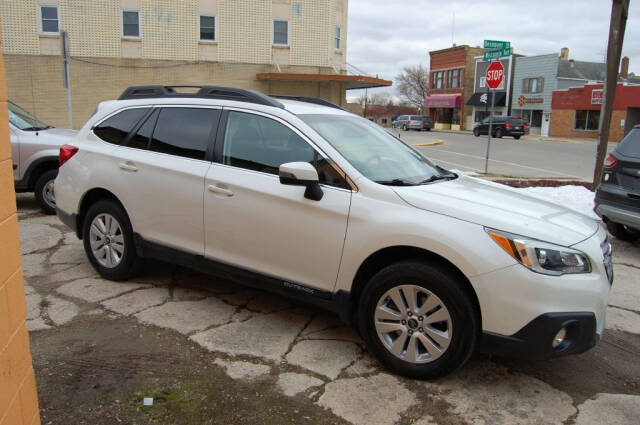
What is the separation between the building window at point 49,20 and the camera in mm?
21828

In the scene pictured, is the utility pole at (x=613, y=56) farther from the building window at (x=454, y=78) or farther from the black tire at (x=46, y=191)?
the building window at (x=454, y=78)

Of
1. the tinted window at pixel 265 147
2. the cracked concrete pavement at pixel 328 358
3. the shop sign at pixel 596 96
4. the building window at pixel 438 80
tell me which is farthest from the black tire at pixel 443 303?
the building window at pixel 438 80

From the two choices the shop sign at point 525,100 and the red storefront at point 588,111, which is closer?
the red storefront at point 588,111

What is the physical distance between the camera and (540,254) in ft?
10.0

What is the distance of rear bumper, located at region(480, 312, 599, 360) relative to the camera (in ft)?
9.91

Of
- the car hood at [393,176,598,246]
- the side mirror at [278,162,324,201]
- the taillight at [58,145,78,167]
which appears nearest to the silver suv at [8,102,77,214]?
the taillight at [58,145,78,167]

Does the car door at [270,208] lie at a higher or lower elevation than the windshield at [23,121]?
lower

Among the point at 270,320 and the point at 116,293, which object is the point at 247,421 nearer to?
the point at 270,320

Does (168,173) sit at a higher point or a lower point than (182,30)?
lower

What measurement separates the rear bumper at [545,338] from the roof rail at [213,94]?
7.49 feet

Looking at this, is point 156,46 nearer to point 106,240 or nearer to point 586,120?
point 106,240

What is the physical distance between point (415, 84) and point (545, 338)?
8507 cm

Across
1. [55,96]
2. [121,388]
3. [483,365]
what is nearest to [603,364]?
[483,365]

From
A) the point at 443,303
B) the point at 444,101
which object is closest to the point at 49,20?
the point at 443,303
